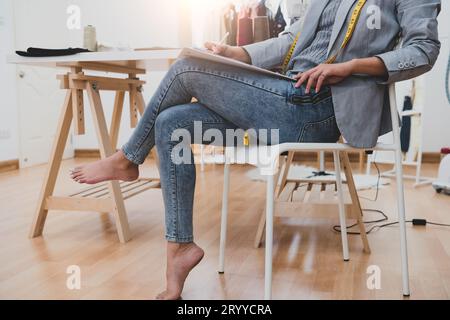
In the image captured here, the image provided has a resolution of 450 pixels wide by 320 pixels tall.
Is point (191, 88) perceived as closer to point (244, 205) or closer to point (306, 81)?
point (306, 81)

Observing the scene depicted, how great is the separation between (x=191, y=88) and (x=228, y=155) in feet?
0.82

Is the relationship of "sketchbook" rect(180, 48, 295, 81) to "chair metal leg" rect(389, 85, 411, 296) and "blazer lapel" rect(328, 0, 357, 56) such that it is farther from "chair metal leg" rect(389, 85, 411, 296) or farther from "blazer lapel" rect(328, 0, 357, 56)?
"chair metal leg" rect(389, 85, 411, 296)

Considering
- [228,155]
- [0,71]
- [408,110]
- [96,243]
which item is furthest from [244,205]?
[0,71]

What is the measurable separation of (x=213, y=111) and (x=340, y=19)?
0.41m

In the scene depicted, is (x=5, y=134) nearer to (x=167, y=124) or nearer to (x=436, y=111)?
(x=167, y=124)

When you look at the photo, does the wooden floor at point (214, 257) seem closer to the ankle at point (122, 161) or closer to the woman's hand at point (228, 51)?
the ankle at point (122, 161)

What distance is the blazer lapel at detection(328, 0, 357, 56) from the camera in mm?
1295

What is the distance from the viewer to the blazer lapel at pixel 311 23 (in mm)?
1410

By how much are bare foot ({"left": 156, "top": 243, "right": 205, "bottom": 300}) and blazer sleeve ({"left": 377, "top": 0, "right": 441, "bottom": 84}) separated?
0.66 meters

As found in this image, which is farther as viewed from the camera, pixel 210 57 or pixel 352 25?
pixel 352 25

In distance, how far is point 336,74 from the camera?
1.21 m

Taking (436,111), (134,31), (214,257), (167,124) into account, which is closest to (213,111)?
(167,124)

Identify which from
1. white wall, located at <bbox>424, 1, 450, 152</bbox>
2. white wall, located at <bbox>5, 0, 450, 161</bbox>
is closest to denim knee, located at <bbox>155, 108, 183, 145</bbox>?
white wall, located at <bbox>5, 0, 450, 161</bbox>

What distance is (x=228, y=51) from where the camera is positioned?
4.75ft
